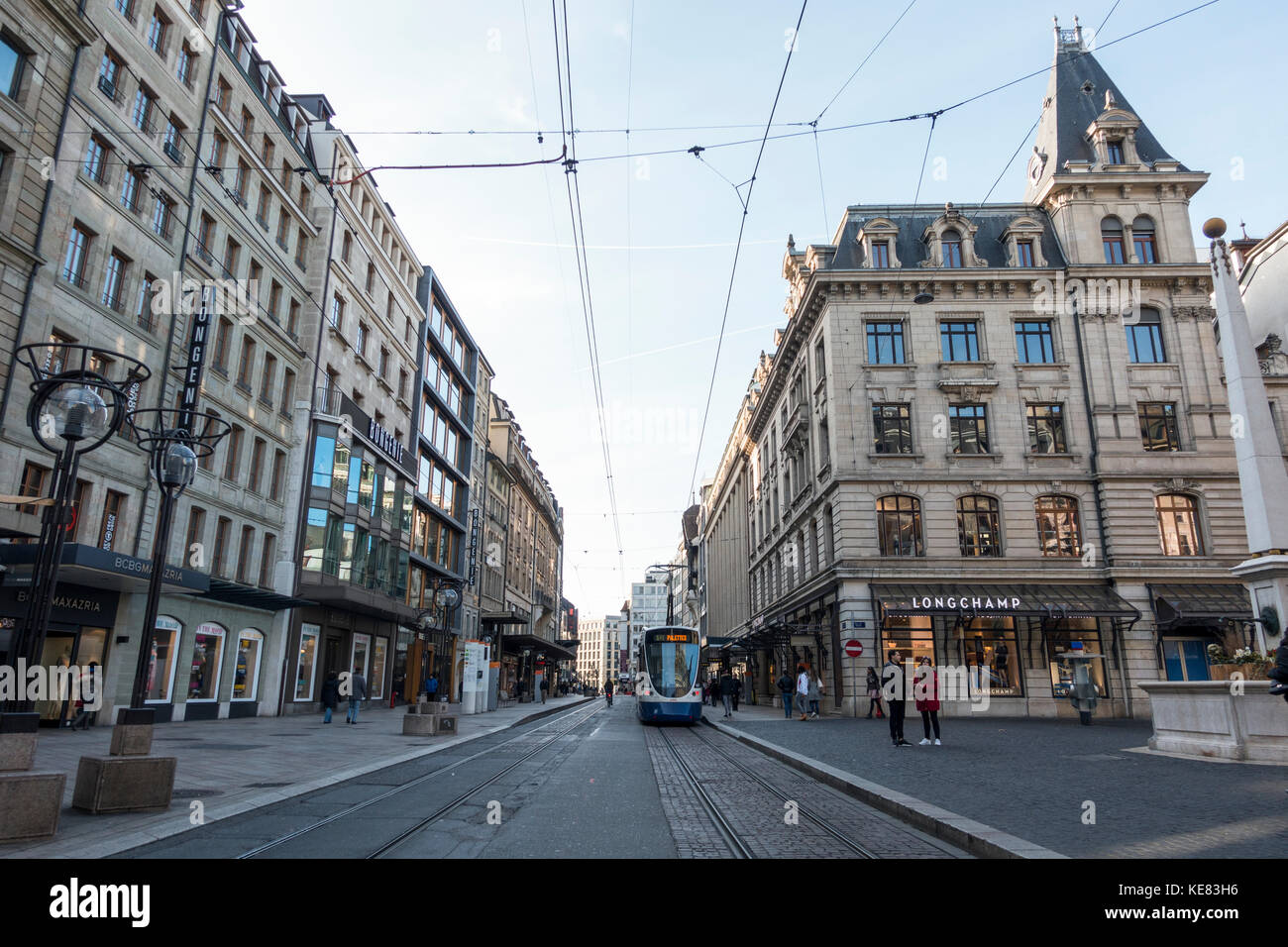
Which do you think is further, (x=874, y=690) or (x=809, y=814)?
(x=874, y=690)

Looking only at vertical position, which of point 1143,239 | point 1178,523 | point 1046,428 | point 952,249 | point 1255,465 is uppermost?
point 1143,239

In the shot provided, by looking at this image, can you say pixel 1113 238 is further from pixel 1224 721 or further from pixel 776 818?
pixel 776 818

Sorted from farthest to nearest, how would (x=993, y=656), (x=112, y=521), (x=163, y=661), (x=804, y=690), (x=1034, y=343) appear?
(x=1034, y=343), (x=993, y=656), (x=804, y=690), (x=163, y=661), (x=112, y=521)

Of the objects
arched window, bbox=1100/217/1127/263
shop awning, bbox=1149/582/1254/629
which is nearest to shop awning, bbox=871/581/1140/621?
shop awning, bbox=1149/582/1254/629

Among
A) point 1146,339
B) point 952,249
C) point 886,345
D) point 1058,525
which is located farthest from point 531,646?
point 1146,339

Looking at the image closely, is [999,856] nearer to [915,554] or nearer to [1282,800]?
[1282,800]

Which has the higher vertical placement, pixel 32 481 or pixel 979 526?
pixel 979 526

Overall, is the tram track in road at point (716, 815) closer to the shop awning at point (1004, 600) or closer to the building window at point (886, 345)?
the shop awning at point (1004, 600)

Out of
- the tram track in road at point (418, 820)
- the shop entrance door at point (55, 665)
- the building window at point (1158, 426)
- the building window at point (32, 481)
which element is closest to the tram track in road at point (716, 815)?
the tram track in road at point (418, 820)

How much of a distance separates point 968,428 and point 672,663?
14959mm

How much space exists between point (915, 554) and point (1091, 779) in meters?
19.7

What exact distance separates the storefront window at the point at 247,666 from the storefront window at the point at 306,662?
6.73 feet

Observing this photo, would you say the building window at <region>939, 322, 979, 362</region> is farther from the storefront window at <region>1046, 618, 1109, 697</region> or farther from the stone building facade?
the storefront window at <region>1046, 618, 1109, 697</region>

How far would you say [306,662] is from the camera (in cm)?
2967
